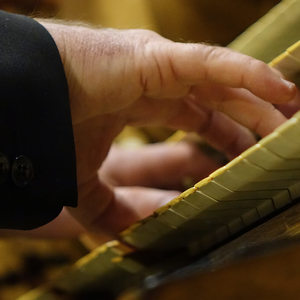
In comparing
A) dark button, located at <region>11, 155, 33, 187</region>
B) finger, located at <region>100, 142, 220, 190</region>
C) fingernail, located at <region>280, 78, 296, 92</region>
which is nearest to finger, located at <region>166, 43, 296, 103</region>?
fingernail, located at <region>280, 78, 296, 92</region>

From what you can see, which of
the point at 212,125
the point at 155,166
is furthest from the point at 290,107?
the point at 155,166

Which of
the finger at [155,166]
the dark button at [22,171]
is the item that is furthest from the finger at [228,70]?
the finger at [155,166]

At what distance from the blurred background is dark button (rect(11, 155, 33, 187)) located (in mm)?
225

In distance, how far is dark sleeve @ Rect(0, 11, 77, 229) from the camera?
0.33 m

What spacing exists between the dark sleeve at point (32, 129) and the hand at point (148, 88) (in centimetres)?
3

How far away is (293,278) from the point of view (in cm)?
46

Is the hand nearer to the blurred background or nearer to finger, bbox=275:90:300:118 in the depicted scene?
finger, bbox=275:90:300:118

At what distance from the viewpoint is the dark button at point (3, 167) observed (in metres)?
0.33

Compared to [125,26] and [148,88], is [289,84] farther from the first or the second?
[125,26]

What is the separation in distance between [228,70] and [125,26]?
0.40m

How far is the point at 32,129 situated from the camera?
348 millimetres

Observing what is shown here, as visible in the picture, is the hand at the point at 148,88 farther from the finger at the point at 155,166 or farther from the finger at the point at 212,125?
the finger at the point at 155,166

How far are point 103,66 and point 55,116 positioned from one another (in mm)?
53

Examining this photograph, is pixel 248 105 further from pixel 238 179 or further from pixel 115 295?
pixel 115 295
